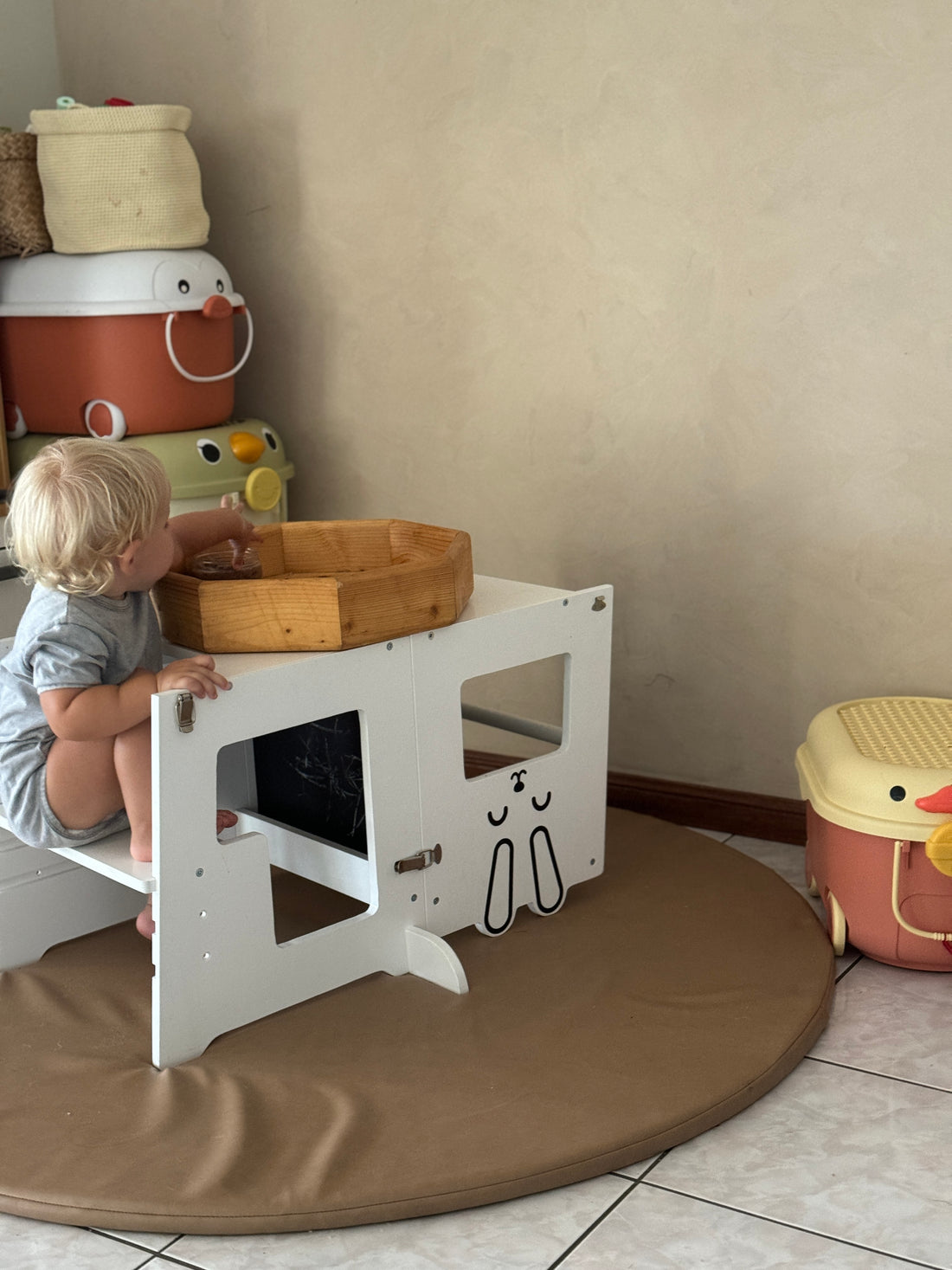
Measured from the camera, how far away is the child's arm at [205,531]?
1.60 meters

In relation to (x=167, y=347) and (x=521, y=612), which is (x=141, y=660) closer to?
(x=521, y=612)

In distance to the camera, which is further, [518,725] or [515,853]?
[518,725]

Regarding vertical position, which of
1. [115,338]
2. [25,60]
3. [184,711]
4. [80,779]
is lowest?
[80,779]

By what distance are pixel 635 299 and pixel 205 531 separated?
75 centimetres

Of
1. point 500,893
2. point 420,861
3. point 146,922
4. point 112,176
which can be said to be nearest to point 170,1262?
point 146,922

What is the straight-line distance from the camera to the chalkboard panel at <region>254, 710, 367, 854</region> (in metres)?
1.66

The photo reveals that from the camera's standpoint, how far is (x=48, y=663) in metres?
1.38

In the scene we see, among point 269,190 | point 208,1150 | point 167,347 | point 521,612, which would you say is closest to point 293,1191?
point 208,1150

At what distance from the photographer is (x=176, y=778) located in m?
1.32

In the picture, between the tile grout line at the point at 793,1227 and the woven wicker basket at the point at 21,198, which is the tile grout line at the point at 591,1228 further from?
the woven wicker basket at the point at 21,198

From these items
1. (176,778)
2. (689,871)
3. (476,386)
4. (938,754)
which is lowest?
(689,871)

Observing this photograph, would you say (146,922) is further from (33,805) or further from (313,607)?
(313,607)

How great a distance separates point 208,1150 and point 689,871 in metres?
0.84

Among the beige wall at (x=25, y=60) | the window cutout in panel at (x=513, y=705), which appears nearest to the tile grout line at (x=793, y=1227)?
the window cutout in panel at (x=513, y=705)
